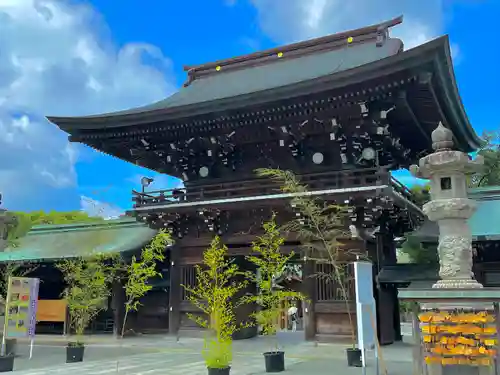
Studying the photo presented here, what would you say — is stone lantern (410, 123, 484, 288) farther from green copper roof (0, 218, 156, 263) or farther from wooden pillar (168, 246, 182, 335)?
green copper roof (0, 218, 156, 263)

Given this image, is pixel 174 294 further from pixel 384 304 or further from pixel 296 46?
pixel 296 46

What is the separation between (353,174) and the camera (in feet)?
53.3

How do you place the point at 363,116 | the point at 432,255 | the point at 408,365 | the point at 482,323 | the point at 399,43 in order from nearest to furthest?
the point at 482,323
the point at 408,365
the point at 363,116
the point at 399,43
the point at 432,255

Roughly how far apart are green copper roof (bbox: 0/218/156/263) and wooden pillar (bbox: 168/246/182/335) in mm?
1767

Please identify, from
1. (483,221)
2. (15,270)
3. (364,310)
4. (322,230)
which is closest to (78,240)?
(15,270)

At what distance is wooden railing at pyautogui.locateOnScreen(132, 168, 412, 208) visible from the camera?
1532 cm

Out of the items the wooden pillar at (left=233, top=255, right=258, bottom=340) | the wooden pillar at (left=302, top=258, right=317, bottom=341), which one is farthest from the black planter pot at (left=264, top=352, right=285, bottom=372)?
the wooden pillar at (left=233, top=255, right=258, bottom=340)

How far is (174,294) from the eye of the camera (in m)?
19.3

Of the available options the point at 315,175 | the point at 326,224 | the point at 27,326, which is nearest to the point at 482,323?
the point at 326,224

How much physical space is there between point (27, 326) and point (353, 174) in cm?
1106

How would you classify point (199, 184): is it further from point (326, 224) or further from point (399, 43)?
point (399, 43)

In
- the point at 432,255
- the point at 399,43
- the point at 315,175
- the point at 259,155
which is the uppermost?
the point at 399,43

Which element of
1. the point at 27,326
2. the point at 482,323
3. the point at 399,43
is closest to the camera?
the point at 482,323

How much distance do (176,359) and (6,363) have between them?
14.7ft
